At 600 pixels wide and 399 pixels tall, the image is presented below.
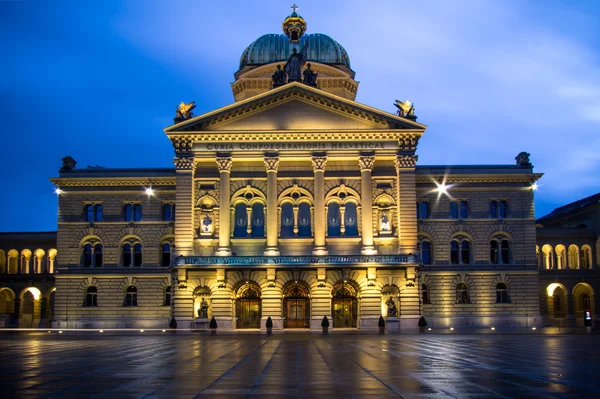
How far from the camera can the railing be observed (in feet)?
204

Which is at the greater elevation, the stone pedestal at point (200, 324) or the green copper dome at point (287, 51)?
the green copper dome at point (287, 51)

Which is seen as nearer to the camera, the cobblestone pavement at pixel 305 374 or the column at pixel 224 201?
the cobblestone pavement at pixel 305 374

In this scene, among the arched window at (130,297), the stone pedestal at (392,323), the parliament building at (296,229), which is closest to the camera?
the stone pedestal at (392,323)

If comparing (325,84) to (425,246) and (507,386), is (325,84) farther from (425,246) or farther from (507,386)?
(507,386)

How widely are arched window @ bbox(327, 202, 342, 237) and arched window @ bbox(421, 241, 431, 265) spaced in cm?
1054

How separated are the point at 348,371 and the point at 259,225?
148 feet

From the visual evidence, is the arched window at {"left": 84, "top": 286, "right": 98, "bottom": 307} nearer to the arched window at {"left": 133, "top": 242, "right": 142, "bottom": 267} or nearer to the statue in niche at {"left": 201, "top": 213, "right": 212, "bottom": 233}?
the arched window at {"left": 133, "top": 242, "right": 142, "bottom": 267}

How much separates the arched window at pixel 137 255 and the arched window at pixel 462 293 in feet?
109

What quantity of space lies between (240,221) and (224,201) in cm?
270

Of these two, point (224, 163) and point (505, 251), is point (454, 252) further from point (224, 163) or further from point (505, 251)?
point (224, 163)

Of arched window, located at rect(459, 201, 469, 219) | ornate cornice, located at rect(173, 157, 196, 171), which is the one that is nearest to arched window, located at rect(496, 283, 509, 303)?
arched window, located at rect(459, 201, 469, 219)

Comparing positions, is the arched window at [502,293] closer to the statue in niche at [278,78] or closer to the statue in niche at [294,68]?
the statue in niche at [294,68]

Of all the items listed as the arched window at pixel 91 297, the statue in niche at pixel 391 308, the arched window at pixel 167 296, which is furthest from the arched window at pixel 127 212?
the statue in niche at pixel 391 308

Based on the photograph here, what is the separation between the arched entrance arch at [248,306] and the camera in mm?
64312
